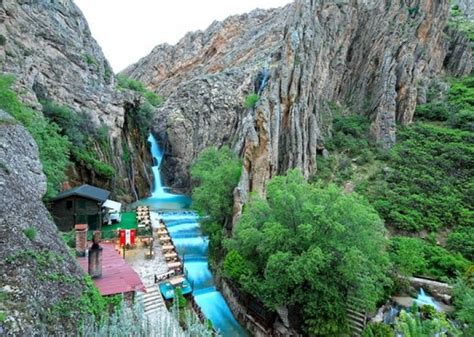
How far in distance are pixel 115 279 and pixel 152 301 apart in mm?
3107

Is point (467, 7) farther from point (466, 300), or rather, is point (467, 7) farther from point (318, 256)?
point (318, 256)

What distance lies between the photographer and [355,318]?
46.6 feet

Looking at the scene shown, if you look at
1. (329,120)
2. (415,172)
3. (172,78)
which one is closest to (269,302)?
(415,172)

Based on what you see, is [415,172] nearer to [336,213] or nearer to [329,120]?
[329,120]

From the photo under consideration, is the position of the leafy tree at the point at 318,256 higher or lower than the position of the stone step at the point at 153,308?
higher

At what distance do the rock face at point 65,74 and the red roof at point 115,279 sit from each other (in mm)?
14425

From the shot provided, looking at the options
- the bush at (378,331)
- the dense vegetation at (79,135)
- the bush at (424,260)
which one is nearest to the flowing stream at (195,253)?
the bush at (378,331)

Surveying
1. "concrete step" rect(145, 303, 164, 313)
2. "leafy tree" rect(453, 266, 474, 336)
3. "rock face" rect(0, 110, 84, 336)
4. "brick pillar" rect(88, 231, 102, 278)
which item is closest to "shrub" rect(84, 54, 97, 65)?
"rock face" rect(0, 110, 84, 336)

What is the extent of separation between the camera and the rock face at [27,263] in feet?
21.5

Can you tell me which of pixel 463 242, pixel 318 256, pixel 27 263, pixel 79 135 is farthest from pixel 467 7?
pixel 27 263

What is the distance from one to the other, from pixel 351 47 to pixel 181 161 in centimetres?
2906

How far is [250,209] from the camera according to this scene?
1573cm

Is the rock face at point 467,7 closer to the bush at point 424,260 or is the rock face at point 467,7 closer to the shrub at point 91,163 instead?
the bush at point 424,260

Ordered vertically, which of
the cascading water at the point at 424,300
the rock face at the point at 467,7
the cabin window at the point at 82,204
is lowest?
the cascading water at the point at 424,300
